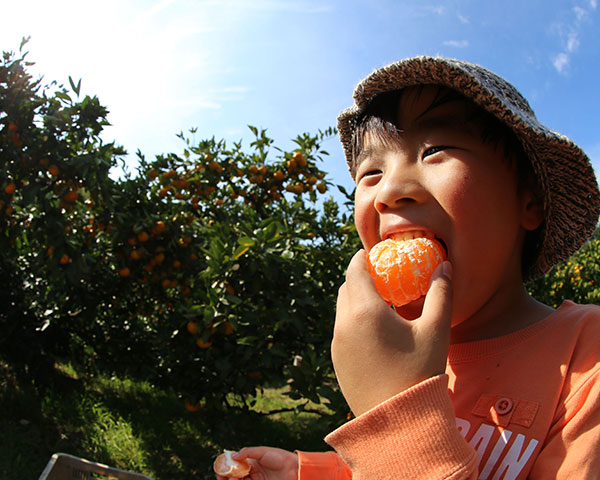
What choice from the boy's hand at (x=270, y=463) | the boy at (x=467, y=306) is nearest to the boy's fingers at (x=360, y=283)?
the boy at (x=467, y=306)

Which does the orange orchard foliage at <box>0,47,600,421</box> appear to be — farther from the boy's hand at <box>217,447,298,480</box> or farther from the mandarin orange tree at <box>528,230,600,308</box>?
the boy's hand at <box>217,447,298,480</box>

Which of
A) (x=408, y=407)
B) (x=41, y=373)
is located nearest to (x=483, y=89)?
(x=408, y=407)

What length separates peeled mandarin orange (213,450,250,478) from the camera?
1.16 metres

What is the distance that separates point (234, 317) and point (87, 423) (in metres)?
2.24

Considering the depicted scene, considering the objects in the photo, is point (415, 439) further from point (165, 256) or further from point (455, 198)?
point (165, 256)

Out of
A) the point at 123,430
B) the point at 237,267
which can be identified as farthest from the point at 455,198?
the point at 123,430

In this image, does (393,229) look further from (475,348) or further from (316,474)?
(316,474)

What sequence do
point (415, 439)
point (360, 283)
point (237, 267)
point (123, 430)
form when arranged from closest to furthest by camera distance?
point (415, 439)
point (360, 283)
point (237, 267)
point (123, 430)

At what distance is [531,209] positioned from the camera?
3.20 ft

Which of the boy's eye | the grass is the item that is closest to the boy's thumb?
the boy's eye

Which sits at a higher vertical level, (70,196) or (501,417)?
(70,196)

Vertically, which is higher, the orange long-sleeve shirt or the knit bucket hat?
the knit bucket hat

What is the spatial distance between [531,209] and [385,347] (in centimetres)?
54

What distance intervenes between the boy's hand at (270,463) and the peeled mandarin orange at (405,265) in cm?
63
